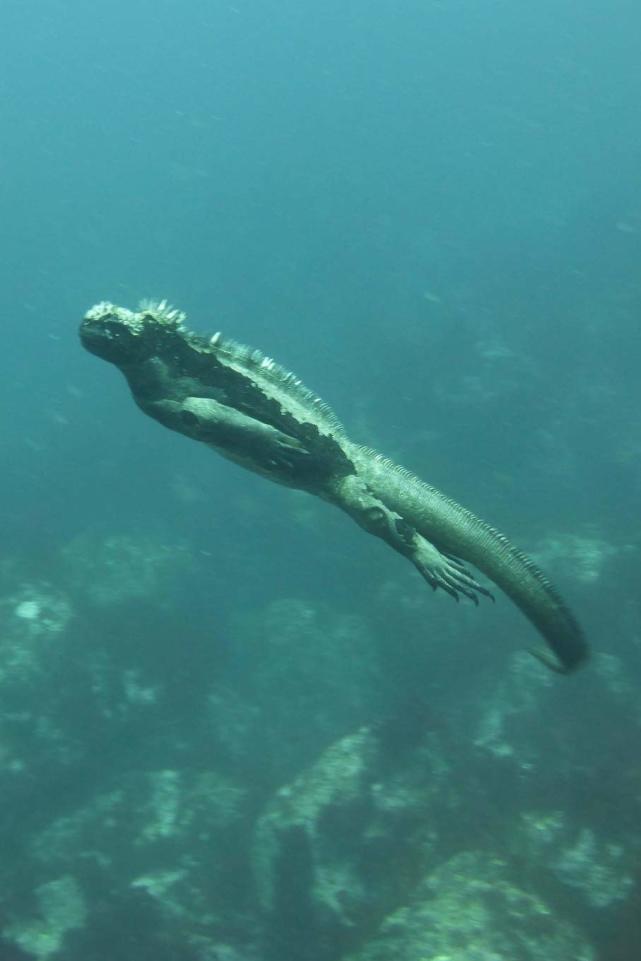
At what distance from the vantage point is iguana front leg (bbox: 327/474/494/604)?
18.6 feet

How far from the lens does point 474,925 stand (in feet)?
Answer: 36.7

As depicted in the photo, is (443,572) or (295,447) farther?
(295,447)

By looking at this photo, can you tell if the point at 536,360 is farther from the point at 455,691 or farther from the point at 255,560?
the point at 455,691

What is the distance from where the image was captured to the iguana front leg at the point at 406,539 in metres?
5.68

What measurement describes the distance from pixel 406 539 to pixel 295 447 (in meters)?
1.08

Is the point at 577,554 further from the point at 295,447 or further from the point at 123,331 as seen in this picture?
the point at 123,331

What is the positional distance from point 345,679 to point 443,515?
13967mm

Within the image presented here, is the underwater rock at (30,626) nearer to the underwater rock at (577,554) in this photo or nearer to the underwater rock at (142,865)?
the underwater rock at (142,865)

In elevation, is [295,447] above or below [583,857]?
below

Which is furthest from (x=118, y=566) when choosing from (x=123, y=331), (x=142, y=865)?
(x=123, y=331)

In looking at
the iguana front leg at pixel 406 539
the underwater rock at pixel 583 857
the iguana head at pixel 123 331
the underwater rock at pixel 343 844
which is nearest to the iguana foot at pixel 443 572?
the iguana front leg at pixel 406 539

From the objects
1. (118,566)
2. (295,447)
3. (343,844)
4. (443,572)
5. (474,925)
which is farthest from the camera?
(118,566)

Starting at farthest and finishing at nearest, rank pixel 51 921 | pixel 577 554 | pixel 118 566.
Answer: pixel 118 566 → pixel 577 554 → pixel 51 921

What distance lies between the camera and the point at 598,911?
447 inches
